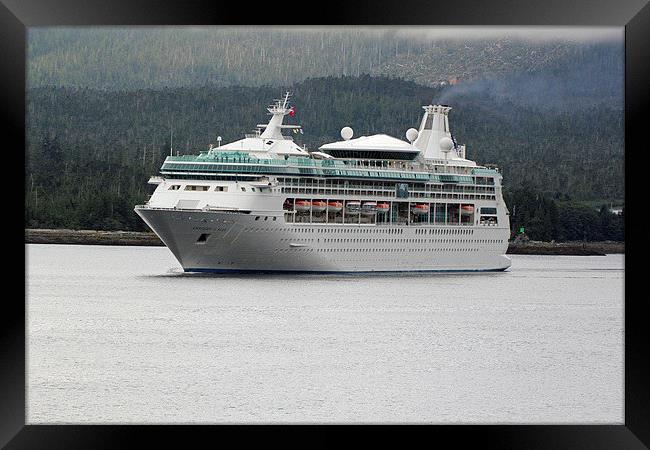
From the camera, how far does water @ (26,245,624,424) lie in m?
15.7

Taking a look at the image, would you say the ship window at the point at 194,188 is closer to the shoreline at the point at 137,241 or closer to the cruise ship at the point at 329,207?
the cruise ship at the point at 329,207

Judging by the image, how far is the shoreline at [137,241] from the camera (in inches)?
3031

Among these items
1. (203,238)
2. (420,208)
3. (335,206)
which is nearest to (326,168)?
(335,206)

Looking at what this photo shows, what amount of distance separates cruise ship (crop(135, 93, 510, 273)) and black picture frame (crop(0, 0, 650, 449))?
27.2 metres

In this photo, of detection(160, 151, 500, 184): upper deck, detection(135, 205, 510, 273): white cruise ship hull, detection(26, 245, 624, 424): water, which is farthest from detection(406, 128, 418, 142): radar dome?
detection(26, 245, 624, 424): water

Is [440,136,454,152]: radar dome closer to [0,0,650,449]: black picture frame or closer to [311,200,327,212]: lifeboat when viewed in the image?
[311,200,327,212]: lifeboat

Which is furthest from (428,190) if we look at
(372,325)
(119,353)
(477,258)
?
(119,353)

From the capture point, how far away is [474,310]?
31.1m

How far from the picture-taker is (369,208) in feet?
131

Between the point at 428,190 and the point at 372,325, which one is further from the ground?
the point at 428,190

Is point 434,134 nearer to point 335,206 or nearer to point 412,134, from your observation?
point 412,134

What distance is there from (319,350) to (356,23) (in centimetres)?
1680
